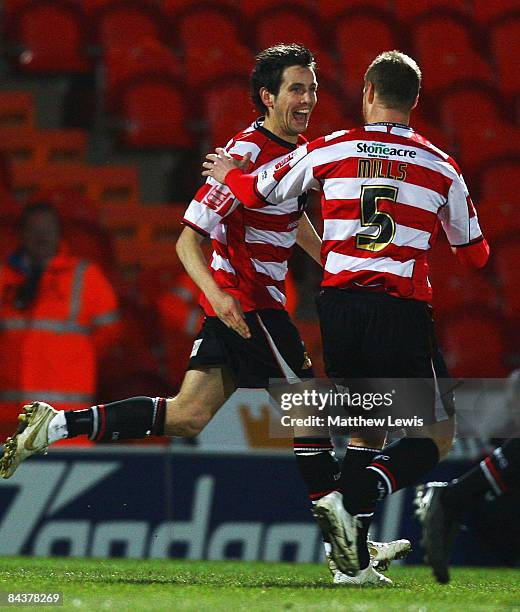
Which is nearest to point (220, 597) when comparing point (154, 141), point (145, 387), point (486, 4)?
point (145, 387)

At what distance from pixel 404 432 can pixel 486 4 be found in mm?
6345

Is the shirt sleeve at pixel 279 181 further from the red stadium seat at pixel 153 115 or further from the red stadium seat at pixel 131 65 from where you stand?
the red stadium seat at pixel 131 65

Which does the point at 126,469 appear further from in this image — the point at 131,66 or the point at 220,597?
the point at 131,66

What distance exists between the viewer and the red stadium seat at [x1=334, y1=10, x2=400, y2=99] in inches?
356

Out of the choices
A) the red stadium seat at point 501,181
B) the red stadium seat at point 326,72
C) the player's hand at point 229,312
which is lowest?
the player's hand at point 229,312

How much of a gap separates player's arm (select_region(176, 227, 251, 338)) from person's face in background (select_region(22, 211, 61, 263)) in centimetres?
215

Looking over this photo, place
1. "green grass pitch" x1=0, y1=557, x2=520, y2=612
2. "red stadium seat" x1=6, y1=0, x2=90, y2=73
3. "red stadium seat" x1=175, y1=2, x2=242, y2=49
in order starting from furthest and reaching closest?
"red stadium seat" x1=175, y1=2, x2=242, y2=49 → "red stadium seat" x1=6, y1=0, x2=90, y2=73 → "green grass pitch" x1=0, y1=557, x2=520, y2=612

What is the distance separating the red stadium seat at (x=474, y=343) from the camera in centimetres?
747

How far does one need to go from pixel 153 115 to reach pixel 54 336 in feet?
8.02

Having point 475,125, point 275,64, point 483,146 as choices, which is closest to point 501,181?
point 483,146

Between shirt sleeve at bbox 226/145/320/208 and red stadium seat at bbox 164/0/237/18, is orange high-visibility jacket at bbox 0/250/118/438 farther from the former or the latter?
red stadium seat at bbox 164/0/237/18

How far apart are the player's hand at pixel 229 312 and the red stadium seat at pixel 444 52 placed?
5110 mm

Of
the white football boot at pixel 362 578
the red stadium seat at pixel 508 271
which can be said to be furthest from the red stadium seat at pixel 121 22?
the white football boot at pixel 362 578

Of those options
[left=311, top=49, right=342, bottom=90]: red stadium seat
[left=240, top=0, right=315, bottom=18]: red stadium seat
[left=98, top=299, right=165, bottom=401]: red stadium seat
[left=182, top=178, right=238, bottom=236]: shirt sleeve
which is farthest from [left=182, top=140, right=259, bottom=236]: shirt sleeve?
[left=240, top=0, right=315, bottom=18]: red stadium seat
